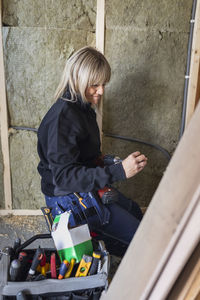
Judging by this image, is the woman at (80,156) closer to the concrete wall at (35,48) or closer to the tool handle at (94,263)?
the tool handle at (94,263)

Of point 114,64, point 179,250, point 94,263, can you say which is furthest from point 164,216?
point 114,64

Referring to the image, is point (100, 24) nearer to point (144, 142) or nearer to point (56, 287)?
point (144, 142)

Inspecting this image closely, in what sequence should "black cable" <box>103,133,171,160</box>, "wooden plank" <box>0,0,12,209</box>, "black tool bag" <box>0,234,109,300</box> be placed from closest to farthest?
"black tool bag" <box>0,234,109,300</box>
"wooden plank" <box>0,0,12,209</box>
"black cable" <box>103,133,171,160</box>

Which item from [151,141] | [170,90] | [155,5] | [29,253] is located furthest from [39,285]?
[155,5]

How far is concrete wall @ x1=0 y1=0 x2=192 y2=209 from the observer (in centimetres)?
183

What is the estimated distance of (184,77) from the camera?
1983mm

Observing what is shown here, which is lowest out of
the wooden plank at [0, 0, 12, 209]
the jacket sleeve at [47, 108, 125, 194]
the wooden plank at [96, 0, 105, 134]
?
the wooden plank at [0, 0, 12, 209]

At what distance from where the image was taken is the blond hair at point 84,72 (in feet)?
4.49

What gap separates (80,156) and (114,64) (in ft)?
2.65

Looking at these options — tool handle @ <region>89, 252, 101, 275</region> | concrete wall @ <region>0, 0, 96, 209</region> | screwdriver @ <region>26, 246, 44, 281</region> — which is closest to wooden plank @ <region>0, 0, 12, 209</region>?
concrete wall @ <region>0, 0, 96, 209</region>

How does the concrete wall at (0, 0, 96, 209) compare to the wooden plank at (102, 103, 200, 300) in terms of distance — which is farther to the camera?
the concrete wall at (0, 0, 96, 209)

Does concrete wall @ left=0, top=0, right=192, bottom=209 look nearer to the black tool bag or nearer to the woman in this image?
the woman

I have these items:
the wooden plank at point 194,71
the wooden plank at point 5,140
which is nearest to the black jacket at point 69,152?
the wooden plank at point 5,140

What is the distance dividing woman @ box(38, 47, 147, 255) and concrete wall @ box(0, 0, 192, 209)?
0.54 metres
